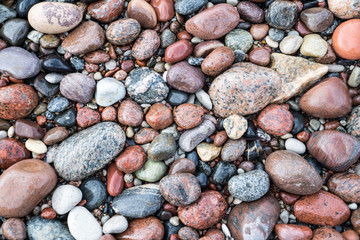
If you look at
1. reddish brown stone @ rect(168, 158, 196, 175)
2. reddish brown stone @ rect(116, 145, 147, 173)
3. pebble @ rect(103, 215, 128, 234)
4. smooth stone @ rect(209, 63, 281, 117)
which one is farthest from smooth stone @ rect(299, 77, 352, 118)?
pebble @ rect(103, 215, 128, 234)

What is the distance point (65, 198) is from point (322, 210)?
2390 millimetres

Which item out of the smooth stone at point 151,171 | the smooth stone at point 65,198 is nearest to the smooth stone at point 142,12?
the smooth stone at point 151,171

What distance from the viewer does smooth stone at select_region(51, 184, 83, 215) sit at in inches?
103

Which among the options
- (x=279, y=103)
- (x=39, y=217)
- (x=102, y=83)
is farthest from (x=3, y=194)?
(x=279, y=103)

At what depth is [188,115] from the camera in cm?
282

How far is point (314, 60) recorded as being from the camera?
295 cm

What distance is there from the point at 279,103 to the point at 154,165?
4.75 feet

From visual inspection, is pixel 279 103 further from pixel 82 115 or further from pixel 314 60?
pixel 82 115

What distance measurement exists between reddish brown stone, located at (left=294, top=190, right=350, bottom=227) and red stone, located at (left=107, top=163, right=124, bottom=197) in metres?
1.71

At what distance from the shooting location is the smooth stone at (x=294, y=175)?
2.57 meters

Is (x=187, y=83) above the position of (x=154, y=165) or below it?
above

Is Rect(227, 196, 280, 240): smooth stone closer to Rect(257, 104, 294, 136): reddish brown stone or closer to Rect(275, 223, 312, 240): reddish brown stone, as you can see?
Rect(275, 223, 312, 240): reddish brown stone

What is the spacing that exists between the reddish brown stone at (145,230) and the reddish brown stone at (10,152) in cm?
123

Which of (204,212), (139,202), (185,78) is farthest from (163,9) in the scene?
(204,212)
